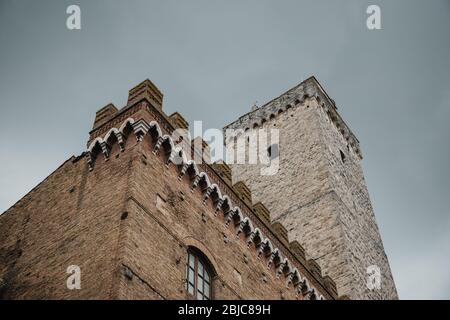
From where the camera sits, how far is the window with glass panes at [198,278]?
37.2 ft

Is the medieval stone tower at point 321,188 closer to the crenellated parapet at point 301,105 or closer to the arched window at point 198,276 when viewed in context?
the crenellated parapet at point 301,105

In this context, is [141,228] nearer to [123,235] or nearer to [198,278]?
[123,235]

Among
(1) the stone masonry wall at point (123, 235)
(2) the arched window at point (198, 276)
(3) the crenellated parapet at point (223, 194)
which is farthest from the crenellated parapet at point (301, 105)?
(2) the arched window at point (198, 276)

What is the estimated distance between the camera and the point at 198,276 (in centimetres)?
1170

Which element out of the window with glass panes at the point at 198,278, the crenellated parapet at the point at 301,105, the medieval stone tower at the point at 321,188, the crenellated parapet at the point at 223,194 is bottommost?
the window with glass panes at the point at 198,278

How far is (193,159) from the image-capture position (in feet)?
42.9

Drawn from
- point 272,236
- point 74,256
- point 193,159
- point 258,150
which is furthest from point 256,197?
point 74,256

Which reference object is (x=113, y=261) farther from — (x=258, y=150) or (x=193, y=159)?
(x=258, y=150)

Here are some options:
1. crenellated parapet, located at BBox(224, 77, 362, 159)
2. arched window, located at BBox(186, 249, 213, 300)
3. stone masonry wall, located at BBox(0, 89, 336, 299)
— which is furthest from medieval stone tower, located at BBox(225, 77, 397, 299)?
arched window, located at BBox(186, 249, 213, 300)

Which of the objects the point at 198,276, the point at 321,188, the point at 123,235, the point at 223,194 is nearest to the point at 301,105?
the point at 321,188

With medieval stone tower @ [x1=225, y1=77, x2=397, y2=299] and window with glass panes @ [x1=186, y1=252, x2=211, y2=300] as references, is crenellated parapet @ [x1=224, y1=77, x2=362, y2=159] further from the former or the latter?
window with glass panes @ [x1=186, y1=252, x2=211, y2=300]

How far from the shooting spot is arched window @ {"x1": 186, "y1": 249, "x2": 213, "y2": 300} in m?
11.4
